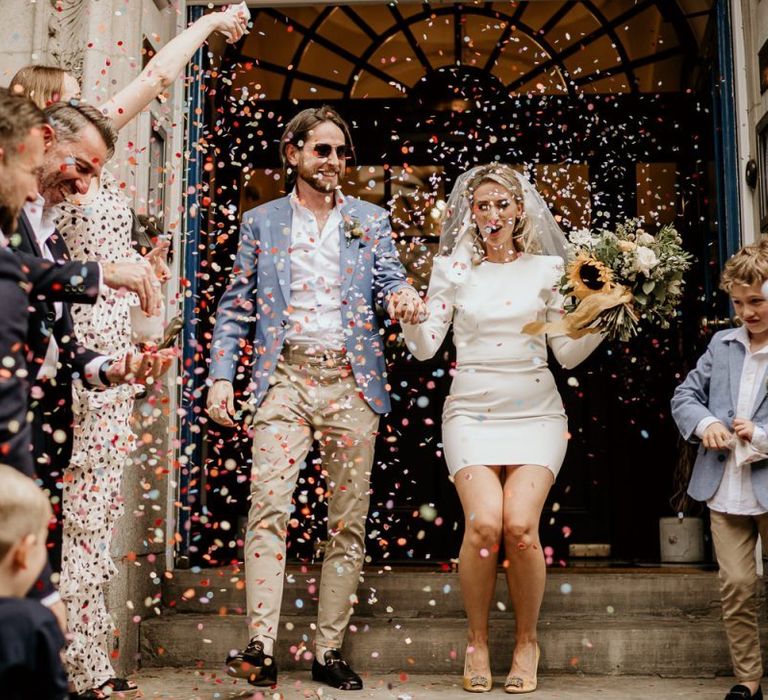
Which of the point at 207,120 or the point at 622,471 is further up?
the point at 207,120

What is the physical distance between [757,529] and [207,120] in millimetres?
3807

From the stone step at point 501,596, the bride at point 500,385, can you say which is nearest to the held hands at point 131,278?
the bride at point 500,385

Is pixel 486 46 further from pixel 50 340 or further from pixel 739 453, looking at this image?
pixel 50 340

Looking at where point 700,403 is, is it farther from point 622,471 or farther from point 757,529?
point 622,471

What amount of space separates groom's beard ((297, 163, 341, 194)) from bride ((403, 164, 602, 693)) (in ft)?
1.95

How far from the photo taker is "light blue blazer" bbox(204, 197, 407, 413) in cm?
454

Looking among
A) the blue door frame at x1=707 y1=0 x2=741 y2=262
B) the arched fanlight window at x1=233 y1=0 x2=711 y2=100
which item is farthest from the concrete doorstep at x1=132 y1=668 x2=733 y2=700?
the arched fanlight window at x1=233 y1=0 x2=711 y2=100

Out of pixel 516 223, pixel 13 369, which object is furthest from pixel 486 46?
pixel 13 369

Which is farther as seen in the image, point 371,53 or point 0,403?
point 371,53

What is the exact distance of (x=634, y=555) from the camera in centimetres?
659

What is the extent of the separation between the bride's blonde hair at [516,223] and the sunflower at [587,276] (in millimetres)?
369

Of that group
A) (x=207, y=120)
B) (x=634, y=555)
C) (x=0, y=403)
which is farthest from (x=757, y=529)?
(x=207, y=120)

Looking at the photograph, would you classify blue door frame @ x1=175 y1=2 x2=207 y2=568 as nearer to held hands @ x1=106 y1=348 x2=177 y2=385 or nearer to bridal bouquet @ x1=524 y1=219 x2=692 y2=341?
bridal bouquet @ x1=524 y1=219 x2=692 y2=341

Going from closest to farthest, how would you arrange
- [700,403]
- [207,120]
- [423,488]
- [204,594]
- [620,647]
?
[700,403], [620,647], [204,594], [207,120], [423,488]
